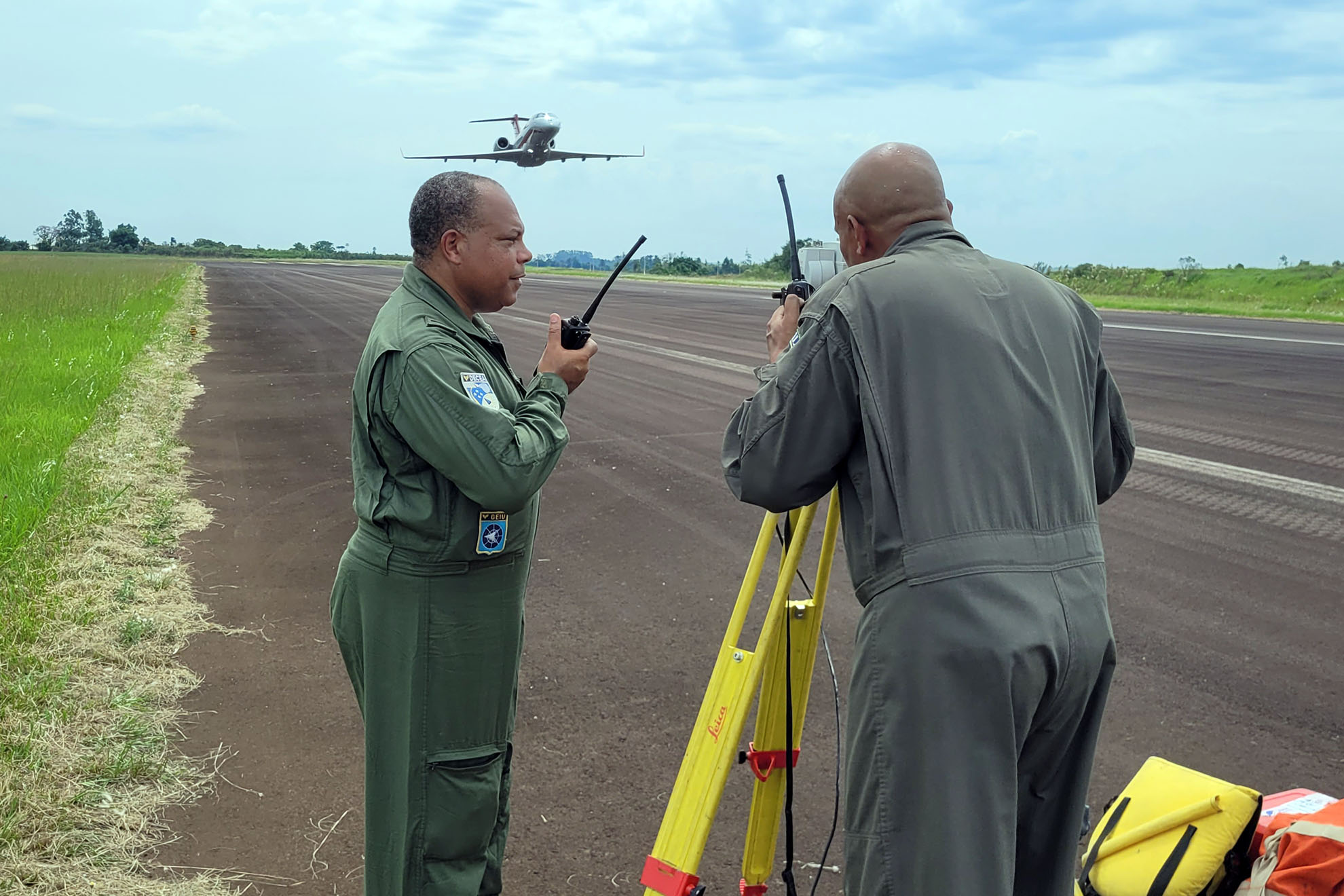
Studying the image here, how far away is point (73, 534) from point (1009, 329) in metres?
6.33

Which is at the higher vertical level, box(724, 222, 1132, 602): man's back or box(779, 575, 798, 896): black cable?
box(724, 222, 1132, 602): man's back

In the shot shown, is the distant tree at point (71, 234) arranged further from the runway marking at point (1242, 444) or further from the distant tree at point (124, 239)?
the runway marking at point (1242, 444)

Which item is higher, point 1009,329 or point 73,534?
point 1009,329

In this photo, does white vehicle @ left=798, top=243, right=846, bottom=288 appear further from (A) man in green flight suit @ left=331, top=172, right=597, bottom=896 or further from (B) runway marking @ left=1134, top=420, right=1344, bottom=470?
(B) runway marking @ left=1134, top=420, right=1344, bottom=470

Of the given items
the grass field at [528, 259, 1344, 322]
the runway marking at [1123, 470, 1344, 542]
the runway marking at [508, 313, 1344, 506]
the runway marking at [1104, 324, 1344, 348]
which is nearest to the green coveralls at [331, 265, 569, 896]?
the runway marking at [508, 313, 1344, 506]

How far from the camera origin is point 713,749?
8.48ft

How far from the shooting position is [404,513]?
2.51m

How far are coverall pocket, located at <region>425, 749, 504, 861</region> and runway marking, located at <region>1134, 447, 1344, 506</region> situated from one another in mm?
6605

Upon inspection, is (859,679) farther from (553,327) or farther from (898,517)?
(553,327)

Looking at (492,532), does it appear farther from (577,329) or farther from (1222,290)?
(1222,290)

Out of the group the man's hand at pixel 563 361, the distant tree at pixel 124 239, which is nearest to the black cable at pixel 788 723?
the man's hand at pixel 563 361

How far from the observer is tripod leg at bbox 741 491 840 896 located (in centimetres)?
281

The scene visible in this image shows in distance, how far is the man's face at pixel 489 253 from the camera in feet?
8.82

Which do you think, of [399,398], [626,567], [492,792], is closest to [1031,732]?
[492,792]
